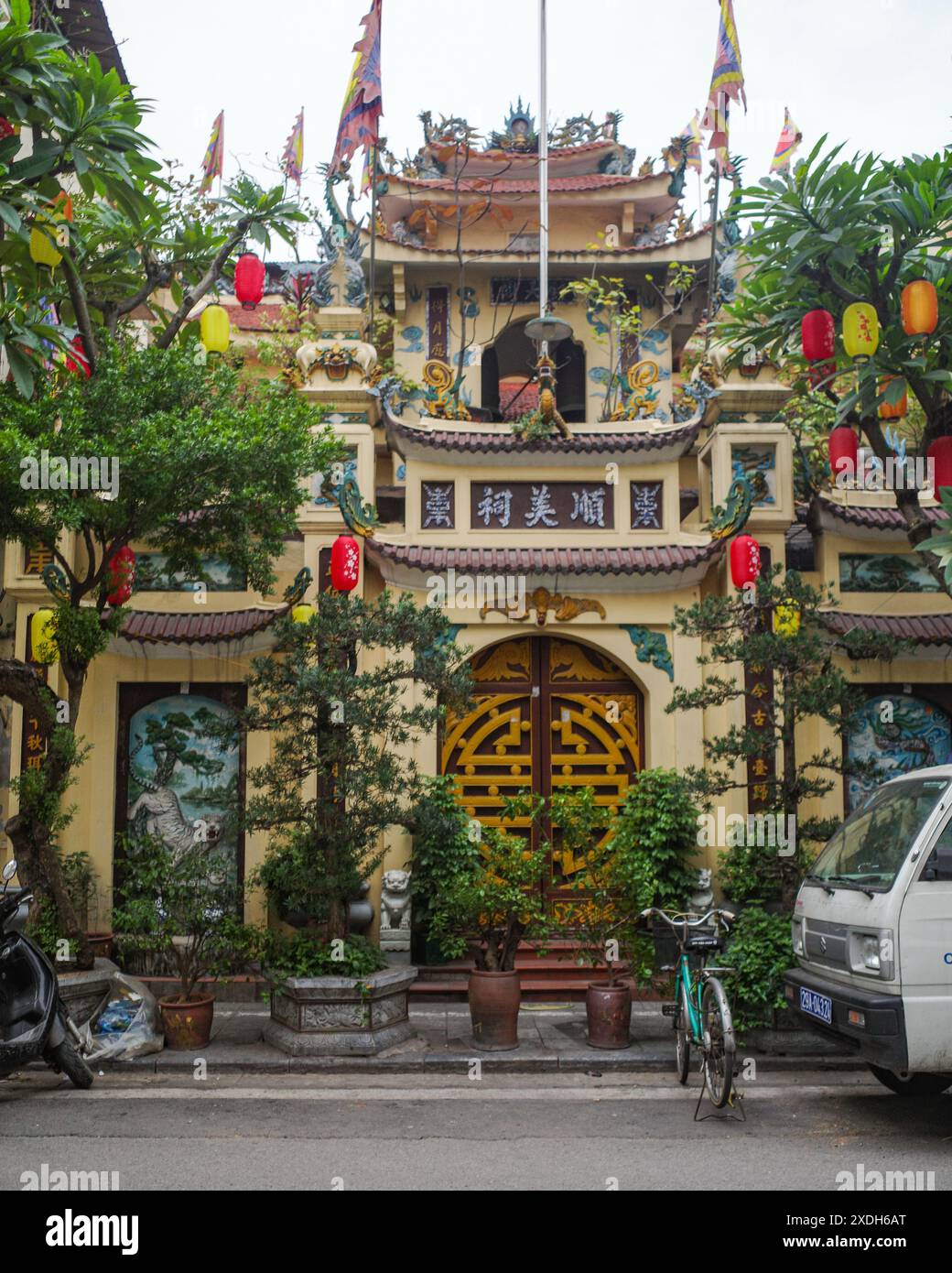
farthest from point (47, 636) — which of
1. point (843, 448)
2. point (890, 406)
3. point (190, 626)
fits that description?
point (890, 406)

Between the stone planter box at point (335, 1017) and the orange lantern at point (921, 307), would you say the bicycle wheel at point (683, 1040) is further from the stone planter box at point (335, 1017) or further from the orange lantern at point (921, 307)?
the orange lantern at point (921, 307)

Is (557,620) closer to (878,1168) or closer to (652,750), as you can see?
(652,750)

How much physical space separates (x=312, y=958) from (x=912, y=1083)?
4.41 metres

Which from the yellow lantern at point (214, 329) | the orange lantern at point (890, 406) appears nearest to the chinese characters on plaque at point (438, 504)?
the yellow lantern at point (214, 329)

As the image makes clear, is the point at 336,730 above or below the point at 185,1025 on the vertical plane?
above

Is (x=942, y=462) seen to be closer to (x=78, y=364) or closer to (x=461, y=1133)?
(x=461, y=1133)

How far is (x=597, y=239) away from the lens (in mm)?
15945

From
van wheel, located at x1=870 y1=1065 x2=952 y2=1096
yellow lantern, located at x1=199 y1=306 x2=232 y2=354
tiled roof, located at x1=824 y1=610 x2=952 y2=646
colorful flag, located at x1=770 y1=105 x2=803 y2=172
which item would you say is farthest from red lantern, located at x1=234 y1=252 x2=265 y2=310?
colorful flag, located at x1=770 y1=105 x2=803 y2=172

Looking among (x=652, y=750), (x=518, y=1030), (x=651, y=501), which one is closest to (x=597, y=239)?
(x=651, y=501)

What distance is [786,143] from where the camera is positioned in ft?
57.9

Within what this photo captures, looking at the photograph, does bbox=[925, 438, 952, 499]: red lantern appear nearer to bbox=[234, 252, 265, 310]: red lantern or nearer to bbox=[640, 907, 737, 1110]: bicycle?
bbox=[640, 907, 737, 1110]: bicycle

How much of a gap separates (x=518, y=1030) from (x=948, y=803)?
4263mm

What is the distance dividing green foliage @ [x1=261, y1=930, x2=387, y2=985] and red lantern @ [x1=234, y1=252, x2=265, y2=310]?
4.98m

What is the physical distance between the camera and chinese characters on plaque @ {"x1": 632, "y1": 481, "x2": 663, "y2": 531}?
1181 cm
